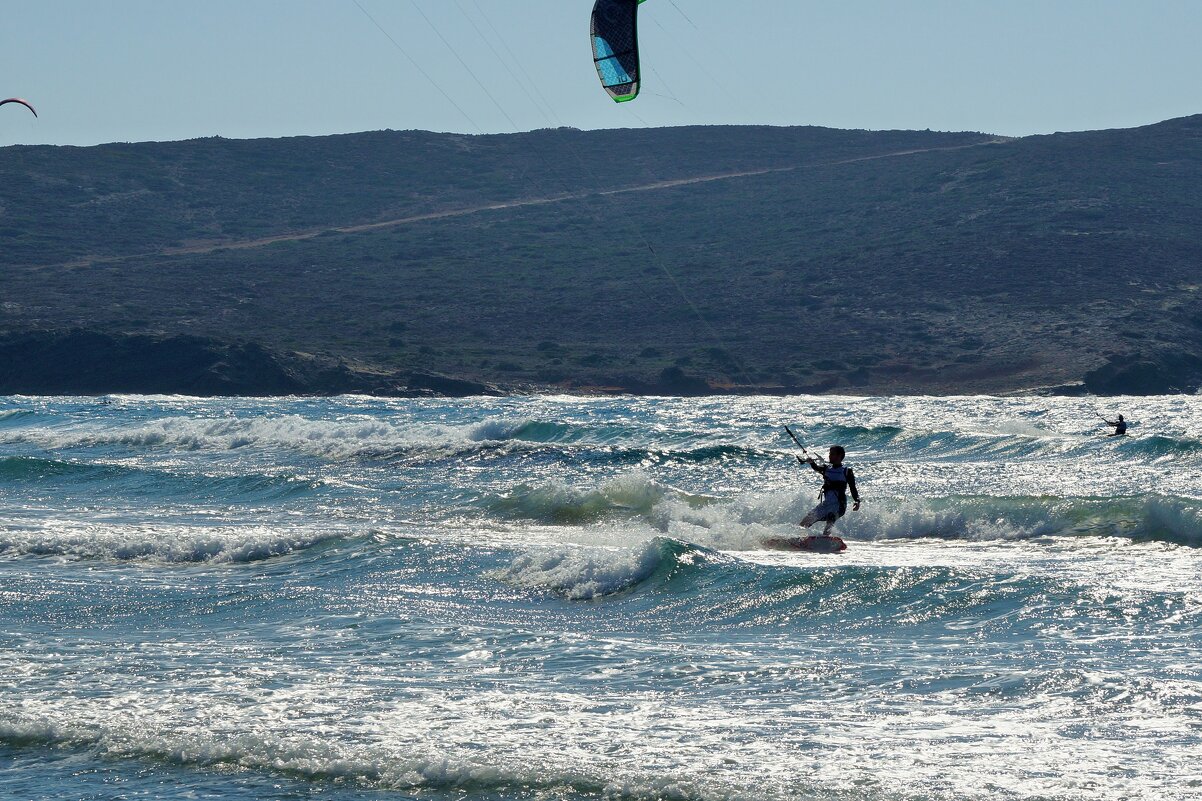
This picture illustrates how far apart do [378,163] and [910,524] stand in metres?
94.4

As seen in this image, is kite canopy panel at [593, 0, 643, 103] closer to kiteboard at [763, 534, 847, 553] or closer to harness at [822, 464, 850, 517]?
harness at [822, 464, 850, 517]

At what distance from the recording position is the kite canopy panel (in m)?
16.2

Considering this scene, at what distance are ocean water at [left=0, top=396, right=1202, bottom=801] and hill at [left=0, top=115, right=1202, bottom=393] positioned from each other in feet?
127

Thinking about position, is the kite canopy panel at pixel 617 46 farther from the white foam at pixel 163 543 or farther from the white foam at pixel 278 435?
the white foam at pixel 278 435

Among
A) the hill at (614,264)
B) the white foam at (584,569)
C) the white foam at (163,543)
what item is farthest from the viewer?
the hill at (614,264)

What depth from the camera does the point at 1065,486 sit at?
2142 cm

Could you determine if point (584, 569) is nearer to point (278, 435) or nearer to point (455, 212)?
point (278, 435)

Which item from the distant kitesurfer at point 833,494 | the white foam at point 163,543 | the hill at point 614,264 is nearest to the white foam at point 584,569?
the white foam at point 163,543

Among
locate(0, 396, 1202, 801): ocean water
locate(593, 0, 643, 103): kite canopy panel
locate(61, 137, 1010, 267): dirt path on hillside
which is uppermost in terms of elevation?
locate(61, 137, 1010, 267): dirt path on hillside

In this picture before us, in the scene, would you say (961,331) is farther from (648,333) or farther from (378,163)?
(378,163)

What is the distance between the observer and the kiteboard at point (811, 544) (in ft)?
50.1

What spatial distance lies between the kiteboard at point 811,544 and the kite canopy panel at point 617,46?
217 inches

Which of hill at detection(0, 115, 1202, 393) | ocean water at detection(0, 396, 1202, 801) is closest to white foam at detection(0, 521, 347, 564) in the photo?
ocean water at detection(0, 396, 1202, 801)

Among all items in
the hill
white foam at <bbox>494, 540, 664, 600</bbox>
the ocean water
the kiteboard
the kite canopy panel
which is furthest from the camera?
the hill
